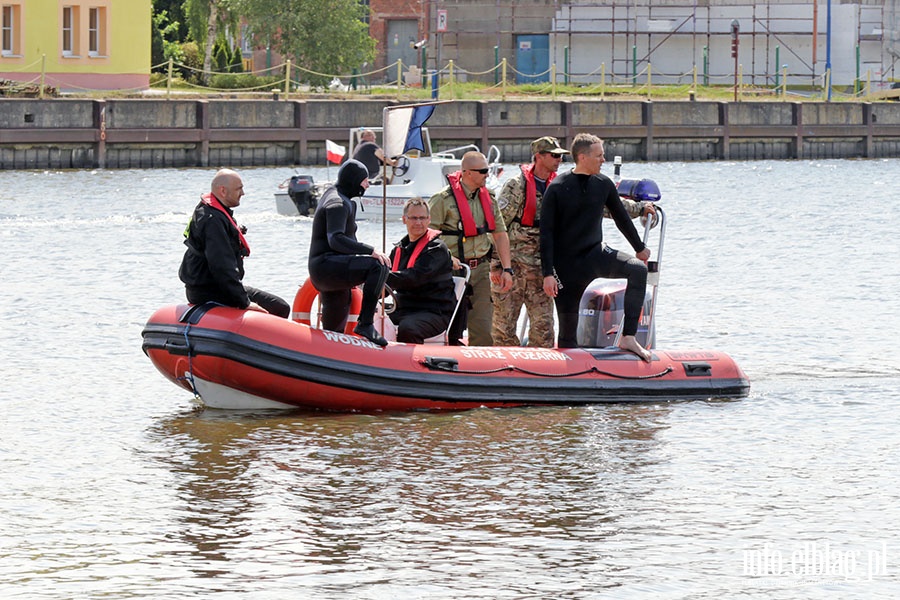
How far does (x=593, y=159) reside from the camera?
1009 cm

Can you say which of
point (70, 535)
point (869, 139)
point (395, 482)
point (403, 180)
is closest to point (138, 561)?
point (70, 535)

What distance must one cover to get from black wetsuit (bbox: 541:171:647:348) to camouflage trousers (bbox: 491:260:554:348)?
0.33m

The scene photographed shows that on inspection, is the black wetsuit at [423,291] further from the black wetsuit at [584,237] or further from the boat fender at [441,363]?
the black wetsuit at [584,237]

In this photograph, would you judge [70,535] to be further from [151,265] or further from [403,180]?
[403,180]

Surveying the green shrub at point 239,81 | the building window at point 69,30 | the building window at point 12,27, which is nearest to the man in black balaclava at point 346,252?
the green shrub at point 239,81

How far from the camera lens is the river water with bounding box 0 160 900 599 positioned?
7.26 metres

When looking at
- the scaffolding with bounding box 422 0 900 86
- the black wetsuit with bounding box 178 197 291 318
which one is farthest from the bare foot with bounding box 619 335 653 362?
the scaffolding with bounding box 422 0 900 86

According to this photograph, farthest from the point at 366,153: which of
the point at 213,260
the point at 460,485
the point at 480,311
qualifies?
the point at 460,485

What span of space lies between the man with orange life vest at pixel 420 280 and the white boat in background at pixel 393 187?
50.4 ft

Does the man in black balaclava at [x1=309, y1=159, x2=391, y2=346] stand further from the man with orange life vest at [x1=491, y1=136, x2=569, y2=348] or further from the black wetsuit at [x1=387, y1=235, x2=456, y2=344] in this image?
the man with orange life vest at [x1=491, y1=136, x2=569, y2=348]

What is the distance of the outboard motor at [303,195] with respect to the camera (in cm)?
2658

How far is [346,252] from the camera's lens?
10.1 meters

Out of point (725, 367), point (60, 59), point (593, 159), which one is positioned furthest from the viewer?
point (60, 59)

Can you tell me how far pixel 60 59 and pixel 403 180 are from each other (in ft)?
72.6
